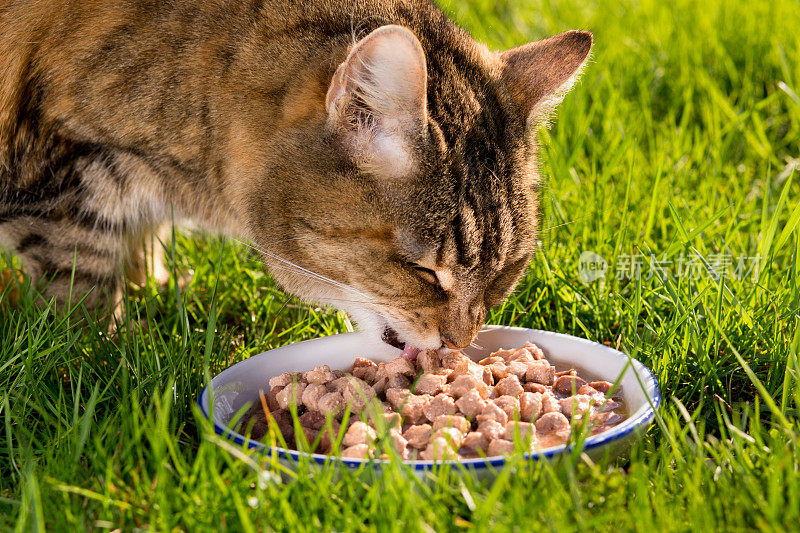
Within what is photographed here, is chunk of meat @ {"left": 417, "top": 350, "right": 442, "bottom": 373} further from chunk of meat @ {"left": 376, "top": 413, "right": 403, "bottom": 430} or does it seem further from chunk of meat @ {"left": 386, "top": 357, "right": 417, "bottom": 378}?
chunk of meat @ {"left": 376, "top": 413, "right": 403, "bottom": 430}

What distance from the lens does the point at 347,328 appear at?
246 centimetres

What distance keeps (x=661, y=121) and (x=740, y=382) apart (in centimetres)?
201

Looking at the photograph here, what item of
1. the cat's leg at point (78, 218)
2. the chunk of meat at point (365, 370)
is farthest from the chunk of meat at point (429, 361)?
the cat's leg at point (78, 218)

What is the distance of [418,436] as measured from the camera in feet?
5.49

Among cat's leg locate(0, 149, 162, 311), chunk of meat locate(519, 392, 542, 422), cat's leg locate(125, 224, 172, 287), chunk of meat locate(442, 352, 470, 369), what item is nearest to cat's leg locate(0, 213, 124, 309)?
cat's leg locate(0, 149, 162, 311)

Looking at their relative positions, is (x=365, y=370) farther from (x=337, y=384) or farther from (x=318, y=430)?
(x=318, y=430)

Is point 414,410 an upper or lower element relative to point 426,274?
lower

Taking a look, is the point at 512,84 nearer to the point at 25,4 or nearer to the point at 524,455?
the point at 524,455

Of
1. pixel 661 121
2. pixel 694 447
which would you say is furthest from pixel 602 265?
pixel 661 121

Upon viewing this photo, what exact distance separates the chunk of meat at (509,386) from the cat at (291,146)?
16cm

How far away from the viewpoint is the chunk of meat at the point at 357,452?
1570 mm

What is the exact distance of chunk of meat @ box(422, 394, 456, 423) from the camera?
1.77 metres

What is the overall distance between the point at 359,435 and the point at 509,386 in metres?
0.41

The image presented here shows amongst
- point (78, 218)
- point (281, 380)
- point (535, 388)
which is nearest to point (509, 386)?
point (535, 388)
